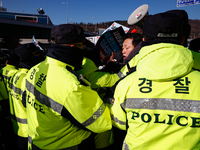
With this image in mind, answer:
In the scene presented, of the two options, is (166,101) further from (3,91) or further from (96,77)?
(3,91)

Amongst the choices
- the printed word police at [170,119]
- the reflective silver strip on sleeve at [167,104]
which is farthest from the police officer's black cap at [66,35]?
the printed word police at [170,119]

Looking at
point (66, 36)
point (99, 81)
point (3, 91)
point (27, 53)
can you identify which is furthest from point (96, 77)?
point (3, 91)

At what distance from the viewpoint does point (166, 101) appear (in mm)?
1140

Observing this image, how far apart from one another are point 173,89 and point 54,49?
1301 millimetres

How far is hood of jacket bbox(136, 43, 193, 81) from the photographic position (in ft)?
3.62

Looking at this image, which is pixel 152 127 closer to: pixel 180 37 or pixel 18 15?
pixel 180 37

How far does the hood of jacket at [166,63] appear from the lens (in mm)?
1103

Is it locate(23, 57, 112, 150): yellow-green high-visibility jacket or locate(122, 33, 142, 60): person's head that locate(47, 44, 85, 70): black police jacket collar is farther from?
locate(122, 33, 142, 60): person's head

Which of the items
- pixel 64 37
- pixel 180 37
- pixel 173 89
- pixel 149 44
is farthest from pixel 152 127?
pixel 64 37

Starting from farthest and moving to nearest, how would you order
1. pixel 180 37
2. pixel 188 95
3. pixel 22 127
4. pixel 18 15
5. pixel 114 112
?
1. pixel 18 15
2. pixel 22 127
3. pixel 114 112
4. pixel 180 37
5. pixel 188 95

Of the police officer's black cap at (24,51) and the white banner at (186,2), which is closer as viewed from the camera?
the police officer's black cap at (24,51)

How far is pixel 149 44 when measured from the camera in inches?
51.4

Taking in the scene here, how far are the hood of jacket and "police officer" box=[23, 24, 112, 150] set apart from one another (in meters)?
0.62

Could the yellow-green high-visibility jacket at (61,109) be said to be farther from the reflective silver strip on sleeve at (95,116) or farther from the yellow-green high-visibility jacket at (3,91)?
the yellow-green high-visibility jacket at (3,91)
